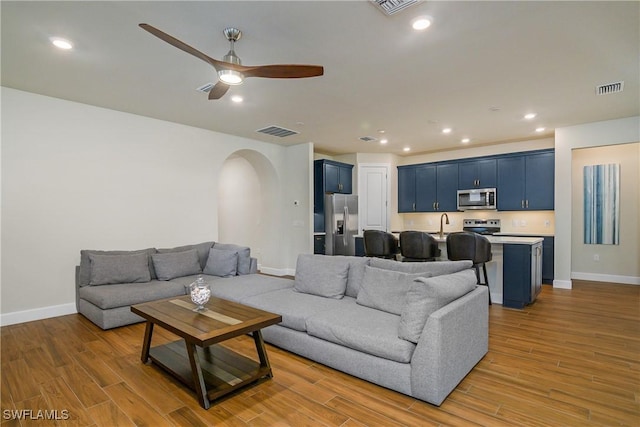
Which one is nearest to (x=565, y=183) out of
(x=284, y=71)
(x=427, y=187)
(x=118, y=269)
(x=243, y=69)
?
(x=427, y=187)

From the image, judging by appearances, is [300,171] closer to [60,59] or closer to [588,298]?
[60,59]

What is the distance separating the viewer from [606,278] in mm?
6078

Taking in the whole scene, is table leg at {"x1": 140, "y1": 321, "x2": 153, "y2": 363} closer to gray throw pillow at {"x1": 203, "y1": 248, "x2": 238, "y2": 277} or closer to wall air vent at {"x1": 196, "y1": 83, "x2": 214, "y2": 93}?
gray throw pillow at {"x1": 203, "y1": 248, "x2": 238, "y2": 277}

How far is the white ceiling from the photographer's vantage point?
2.40 meters

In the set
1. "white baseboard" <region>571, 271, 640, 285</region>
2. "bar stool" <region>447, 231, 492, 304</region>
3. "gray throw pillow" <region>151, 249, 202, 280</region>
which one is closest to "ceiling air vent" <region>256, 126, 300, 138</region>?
"gray throw pillow" <region>151, 249, 202, 280</region>

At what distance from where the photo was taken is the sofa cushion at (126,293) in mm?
3645

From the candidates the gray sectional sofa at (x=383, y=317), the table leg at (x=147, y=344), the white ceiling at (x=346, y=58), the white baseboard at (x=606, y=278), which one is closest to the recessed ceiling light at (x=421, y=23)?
the white ceiling at (x=346, y=58)

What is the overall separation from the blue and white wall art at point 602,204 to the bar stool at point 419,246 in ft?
12.1

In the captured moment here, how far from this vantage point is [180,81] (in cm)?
360

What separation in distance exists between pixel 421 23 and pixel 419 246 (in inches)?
119

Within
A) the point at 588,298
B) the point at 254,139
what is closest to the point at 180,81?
the point at 254,139

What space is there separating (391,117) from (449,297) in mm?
3303

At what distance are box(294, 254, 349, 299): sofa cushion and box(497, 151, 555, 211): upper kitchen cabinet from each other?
4.80m

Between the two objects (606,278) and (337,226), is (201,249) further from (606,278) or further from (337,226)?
(606,278)
